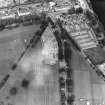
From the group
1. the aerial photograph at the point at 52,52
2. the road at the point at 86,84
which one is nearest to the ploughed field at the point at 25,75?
the aerial photograph at the point at 52,52

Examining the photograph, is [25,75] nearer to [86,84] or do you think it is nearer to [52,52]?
[52,52]

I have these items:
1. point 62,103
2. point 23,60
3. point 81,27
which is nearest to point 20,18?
point 23,60

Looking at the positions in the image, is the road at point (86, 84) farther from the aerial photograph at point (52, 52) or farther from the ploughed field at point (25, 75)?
the ploughed field at point (25, 75)

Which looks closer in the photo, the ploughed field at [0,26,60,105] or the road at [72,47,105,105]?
the ploughed field at [0,26,60,105]

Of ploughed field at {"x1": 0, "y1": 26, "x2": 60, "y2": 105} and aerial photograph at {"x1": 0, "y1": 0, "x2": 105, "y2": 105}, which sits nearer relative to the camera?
ploughed field at {"x1": 0, "y1": 26, "x2": 60, "y2": 105}

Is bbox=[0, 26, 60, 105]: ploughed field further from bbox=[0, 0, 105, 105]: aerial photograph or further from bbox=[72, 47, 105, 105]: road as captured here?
bbox=[72, 47, 105, 105]: road

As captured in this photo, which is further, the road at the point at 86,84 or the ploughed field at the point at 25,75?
the road at the point at 86,84

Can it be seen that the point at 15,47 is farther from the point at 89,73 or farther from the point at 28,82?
the point at 89,73

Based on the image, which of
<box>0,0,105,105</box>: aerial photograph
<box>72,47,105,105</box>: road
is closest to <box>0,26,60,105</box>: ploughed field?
<box>0,0,105,105</box>: aerial photograph

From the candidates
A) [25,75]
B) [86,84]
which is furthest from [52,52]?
[86,84]
